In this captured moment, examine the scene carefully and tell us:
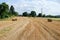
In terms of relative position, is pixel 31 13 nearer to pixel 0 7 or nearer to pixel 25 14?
pixel 25 14

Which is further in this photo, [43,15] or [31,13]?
[31,13]

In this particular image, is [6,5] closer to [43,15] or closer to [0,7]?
[0,7]

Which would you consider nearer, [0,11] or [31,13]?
[0,11]

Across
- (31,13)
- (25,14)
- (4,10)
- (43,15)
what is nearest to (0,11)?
(4,10)

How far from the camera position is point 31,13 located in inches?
7042

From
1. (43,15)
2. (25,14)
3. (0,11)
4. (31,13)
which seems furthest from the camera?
(25,14)

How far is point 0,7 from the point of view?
114 meters

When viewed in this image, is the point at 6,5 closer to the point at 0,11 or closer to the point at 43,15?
the point at 0,11

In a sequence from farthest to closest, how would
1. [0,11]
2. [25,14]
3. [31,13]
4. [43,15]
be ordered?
[25,14] → [31,13] → [43,15] → [0,11]

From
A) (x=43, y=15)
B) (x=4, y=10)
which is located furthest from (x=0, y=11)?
(x=43, y=15)

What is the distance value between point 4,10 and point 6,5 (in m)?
4.62

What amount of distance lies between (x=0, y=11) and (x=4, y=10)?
9.52ft

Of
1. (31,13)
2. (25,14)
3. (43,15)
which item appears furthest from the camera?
(25,14)

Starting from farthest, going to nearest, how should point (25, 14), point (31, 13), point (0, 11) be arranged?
point (25, 14), point (31, 13), point (0, 11)
